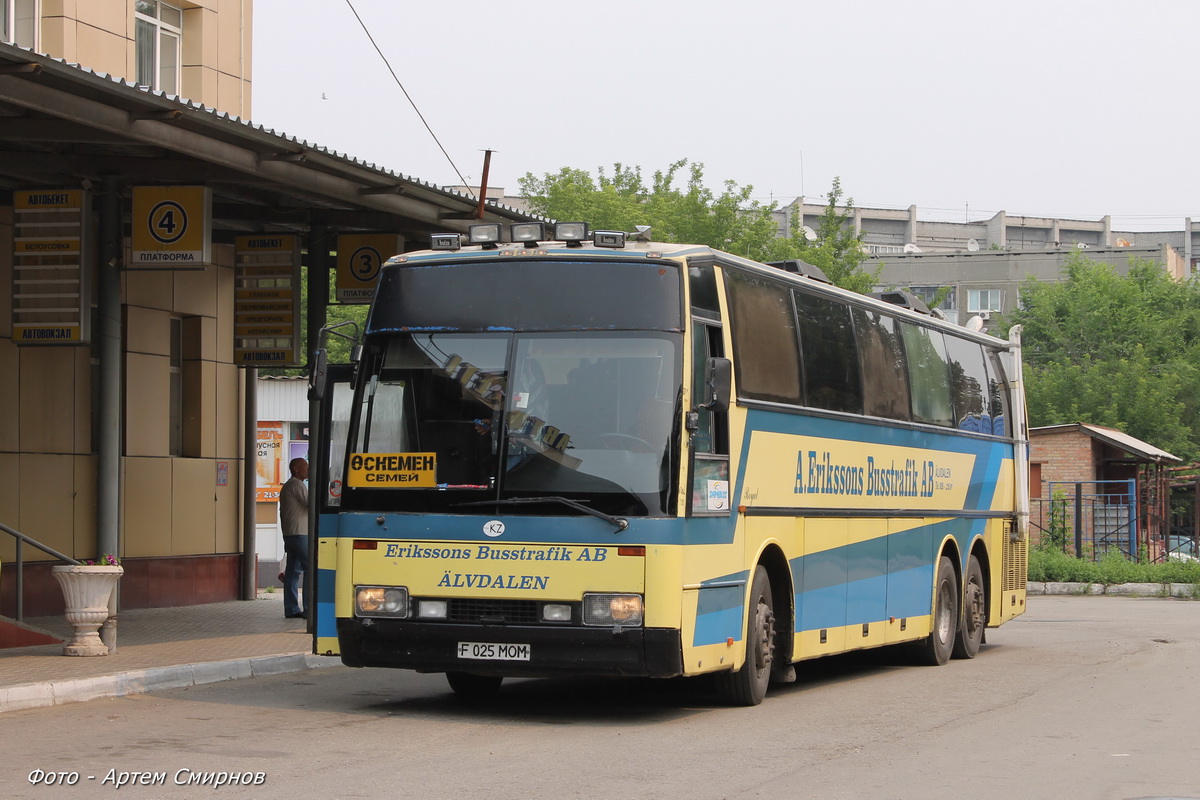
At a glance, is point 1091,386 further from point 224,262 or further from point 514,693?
point 514,693

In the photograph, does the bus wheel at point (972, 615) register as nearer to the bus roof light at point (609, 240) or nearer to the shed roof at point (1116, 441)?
the bus roof light at point (609, 240)

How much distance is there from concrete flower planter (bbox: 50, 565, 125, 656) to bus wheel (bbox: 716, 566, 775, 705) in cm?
564

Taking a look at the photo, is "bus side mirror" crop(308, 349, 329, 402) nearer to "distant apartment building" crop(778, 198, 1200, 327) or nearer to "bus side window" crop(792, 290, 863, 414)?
"bus side window" crop(792, 290, 863, 414)

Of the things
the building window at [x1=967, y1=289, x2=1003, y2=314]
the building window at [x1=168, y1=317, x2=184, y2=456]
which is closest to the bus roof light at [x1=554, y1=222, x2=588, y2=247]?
the building window at [x1=168, y1=317, x2=184, y2=456]

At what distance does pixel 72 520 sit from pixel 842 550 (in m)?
10.0

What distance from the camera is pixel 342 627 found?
36.2 feet

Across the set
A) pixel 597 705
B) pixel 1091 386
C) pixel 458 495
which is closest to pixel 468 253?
pixel 458 495

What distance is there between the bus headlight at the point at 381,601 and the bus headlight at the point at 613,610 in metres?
1.33

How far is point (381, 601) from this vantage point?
10.9m

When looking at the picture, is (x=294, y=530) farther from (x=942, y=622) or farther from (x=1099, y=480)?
(x=1099, y=480)

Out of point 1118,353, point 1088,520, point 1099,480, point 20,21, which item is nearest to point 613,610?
point 20,21

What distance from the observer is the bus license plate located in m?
10.6

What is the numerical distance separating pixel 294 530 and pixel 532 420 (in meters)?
9.60

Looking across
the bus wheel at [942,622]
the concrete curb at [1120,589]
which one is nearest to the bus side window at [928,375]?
the bus wheel at [942,622]
